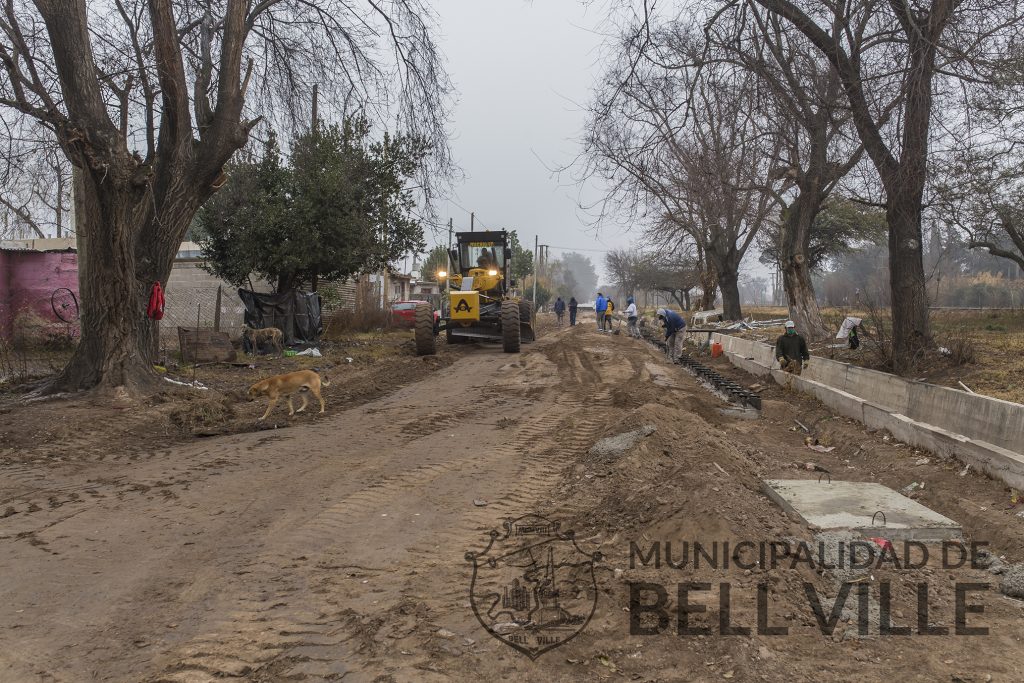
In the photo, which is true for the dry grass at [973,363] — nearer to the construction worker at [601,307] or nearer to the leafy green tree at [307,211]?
the leafy green tree at [307,211]

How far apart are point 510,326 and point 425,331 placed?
226cm

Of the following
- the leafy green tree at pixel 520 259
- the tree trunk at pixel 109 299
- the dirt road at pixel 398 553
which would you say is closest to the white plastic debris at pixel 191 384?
the tree trunk at pixel 109 299

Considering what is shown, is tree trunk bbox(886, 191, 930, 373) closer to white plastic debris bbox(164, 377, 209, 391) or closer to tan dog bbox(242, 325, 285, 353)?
white plastic debris bbox(164, 377, 209, 391)

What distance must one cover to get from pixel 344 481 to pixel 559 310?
36.9 m

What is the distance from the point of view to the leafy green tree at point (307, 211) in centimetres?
1908

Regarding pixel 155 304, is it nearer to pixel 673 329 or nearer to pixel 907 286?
pixel 907 286

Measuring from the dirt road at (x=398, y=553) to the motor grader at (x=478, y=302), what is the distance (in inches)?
370

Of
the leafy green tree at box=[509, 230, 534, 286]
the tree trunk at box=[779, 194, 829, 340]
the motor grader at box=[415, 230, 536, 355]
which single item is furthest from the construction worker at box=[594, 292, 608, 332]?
the leafy green tree at box=[509, 230, 534, 286]

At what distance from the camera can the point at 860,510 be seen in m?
5.18

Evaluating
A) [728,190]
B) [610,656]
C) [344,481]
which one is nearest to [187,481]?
[344,481]

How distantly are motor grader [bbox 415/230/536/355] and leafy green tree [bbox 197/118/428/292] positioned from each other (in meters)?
2.38

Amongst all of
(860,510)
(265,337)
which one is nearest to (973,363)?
(860,510)

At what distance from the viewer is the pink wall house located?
634 inches

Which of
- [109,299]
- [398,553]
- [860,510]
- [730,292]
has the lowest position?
[398,553]
